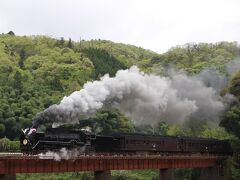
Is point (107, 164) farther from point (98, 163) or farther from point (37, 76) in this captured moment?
point (37, 76)

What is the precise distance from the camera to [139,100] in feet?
223

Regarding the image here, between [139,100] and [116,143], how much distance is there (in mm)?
9159

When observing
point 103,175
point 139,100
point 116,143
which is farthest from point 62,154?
point 139,100

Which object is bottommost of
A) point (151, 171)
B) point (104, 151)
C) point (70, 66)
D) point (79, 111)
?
point (151, 171)

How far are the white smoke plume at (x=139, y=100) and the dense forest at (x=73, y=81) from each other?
4.43 meters

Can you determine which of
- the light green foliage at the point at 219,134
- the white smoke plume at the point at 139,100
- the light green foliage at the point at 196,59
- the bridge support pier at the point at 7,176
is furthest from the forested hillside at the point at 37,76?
the bridge support pier at the point at 7,176

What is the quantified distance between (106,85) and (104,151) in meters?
7.75

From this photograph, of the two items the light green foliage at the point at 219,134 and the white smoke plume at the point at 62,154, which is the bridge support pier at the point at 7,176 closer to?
the white smoke plume at the point at 62,154

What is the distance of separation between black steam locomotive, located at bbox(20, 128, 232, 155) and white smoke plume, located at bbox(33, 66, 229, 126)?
1.96 meters

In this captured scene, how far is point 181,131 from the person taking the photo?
10812cm

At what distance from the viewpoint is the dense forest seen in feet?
319

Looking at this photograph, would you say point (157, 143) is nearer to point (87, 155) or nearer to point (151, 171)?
point (87, 155)

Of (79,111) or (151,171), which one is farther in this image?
(151,171)

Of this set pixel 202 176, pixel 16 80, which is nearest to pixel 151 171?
pixel 202 176
